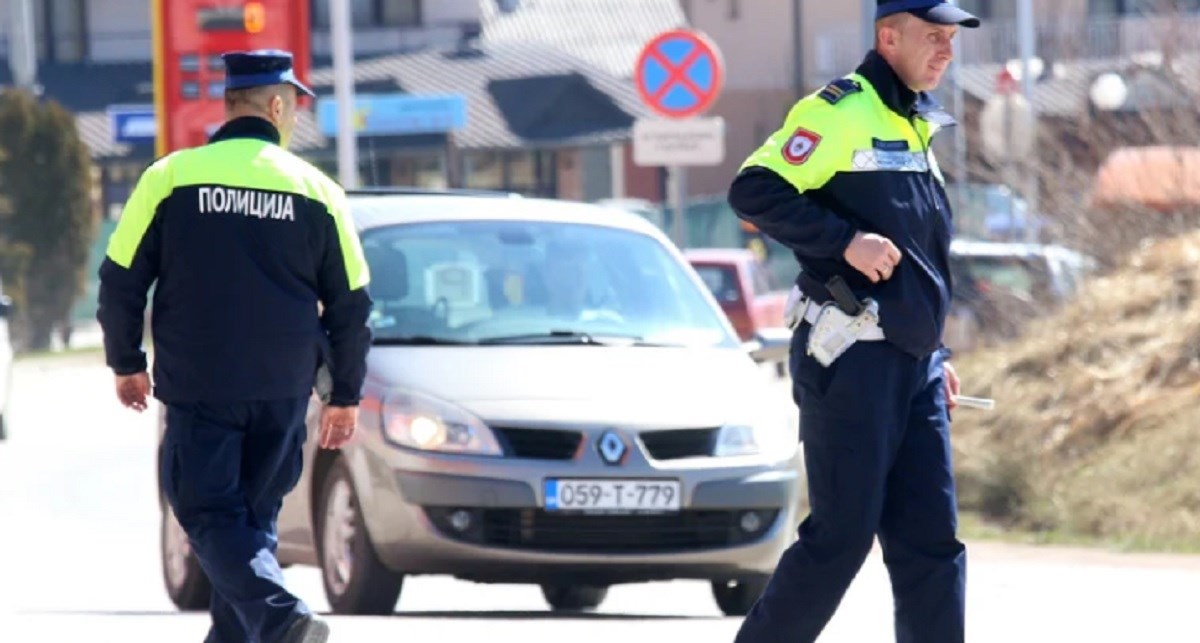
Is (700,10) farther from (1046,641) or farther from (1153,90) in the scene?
(1046,641)

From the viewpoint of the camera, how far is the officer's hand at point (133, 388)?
705 centimetres

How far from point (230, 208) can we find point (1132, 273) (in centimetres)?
937

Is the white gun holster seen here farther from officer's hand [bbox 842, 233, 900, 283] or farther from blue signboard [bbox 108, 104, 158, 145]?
blue signboard [bbox 108, 104, 158, 145]

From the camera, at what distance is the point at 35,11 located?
60.5m

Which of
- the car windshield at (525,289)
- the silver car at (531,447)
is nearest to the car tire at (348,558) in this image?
the silver car at (531,447)

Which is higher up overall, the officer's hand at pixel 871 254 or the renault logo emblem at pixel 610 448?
the officer's hand at pixel 871 254

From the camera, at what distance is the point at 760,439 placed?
32.0 ft

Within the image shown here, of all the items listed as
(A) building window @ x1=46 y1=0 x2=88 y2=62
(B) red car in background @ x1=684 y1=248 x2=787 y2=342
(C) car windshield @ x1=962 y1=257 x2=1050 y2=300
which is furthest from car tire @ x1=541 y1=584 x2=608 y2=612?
(A) building window @ x1=46 y1=0 x2=88 y2=62

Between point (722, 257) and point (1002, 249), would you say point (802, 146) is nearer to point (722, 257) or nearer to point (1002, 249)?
point (1002, 249)

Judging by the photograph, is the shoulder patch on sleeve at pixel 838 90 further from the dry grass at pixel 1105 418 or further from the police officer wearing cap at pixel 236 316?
the dry grass at pixel 1105 418

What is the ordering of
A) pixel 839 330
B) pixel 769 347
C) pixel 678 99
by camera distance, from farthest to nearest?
pixel 678 99
pixel 769 347
pixel 839 330

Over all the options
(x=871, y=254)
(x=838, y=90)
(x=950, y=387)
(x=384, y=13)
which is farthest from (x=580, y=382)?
(x=384, y=13)

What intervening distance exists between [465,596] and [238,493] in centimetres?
577

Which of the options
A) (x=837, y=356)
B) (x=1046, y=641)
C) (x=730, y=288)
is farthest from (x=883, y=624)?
(x=730, y=288)
